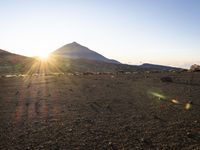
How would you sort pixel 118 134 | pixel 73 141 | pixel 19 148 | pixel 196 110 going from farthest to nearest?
pixel 196 110
pixel 118 134
pixel 73 141
pixel 19 148

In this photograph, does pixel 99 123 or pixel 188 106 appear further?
pixel 188 106

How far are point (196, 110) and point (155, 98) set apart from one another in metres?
4.44

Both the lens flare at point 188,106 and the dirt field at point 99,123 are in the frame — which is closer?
the dirt field at point 99,123

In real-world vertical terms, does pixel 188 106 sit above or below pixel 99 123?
above

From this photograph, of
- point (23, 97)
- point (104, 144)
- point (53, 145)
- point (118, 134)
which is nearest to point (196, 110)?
point (118, 134)

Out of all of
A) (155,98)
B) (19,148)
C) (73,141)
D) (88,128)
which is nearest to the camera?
(19,148)

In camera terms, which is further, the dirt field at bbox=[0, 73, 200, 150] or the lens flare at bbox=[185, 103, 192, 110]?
the lens flare at bbox=[185, 103, 192, 110]

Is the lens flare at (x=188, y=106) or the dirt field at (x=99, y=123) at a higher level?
the lens flare at (x=188, y=106)

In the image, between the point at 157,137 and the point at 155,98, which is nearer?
the point at 157,137

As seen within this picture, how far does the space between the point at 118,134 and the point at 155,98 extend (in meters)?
8.90

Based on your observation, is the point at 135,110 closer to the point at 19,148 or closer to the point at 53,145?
the point at 53,145

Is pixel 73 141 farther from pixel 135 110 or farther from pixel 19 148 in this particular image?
pixel 135 110

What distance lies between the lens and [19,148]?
29.3 ft

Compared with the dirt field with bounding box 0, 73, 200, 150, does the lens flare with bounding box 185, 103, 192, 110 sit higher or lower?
higher
